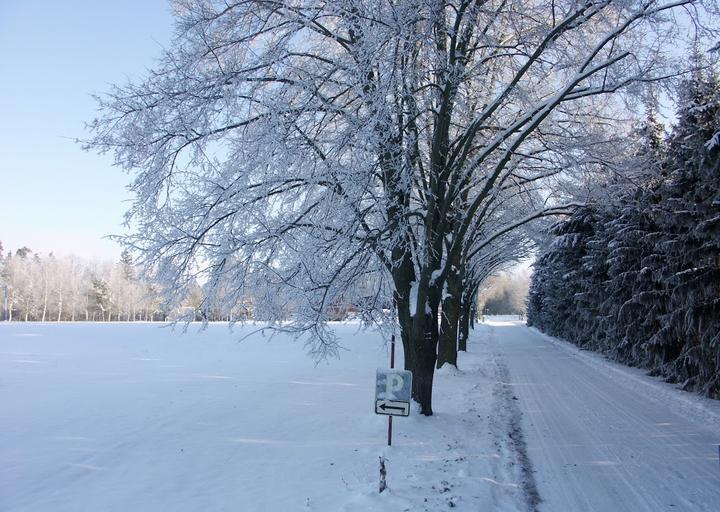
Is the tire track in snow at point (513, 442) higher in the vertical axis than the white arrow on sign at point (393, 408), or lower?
lower

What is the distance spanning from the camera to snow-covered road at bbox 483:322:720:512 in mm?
5824

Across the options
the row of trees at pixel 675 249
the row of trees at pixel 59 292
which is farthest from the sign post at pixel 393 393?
the row of trees at pixel 59 292

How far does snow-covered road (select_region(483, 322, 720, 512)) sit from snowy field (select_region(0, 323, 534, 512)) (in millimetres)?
488

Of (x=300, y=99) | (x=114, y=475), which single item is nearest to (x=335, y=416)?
(x=114, y=475)

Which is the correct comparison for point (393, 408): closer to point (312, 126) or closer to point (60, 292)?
point (312, 126)

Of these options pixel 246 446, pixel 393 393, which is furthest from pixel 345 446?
pixel 246 446

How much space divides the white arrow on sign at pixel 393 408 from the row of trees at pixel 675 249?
675 centimetres

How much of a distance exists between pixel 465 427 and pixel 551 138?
23.3 feet

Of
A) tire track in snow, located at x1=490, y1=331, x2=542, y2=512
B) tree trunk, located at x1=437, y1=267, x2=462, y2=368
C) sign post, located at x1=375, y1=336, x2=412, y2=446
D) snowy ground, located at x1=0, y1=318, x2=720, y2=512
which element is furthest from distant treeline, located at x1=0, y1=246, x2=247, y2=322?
sign post, located at x1=375, y1=336, x2=412, y2=446

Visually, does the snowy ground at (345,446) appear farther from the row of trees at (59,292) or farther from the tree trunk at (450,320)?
the row of trees at (59,292)

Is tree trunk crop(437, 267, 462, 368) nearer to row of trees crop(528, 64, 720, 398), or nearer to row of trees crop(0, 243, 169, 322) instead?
row of trees crop(528, 64, 720, 398)

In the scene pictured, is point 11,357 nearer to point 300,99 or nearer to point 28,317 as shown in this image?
point 300,99

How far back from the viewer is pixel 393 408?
7.31 meters

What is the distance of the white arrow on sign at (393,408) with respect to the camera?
7.26 m
